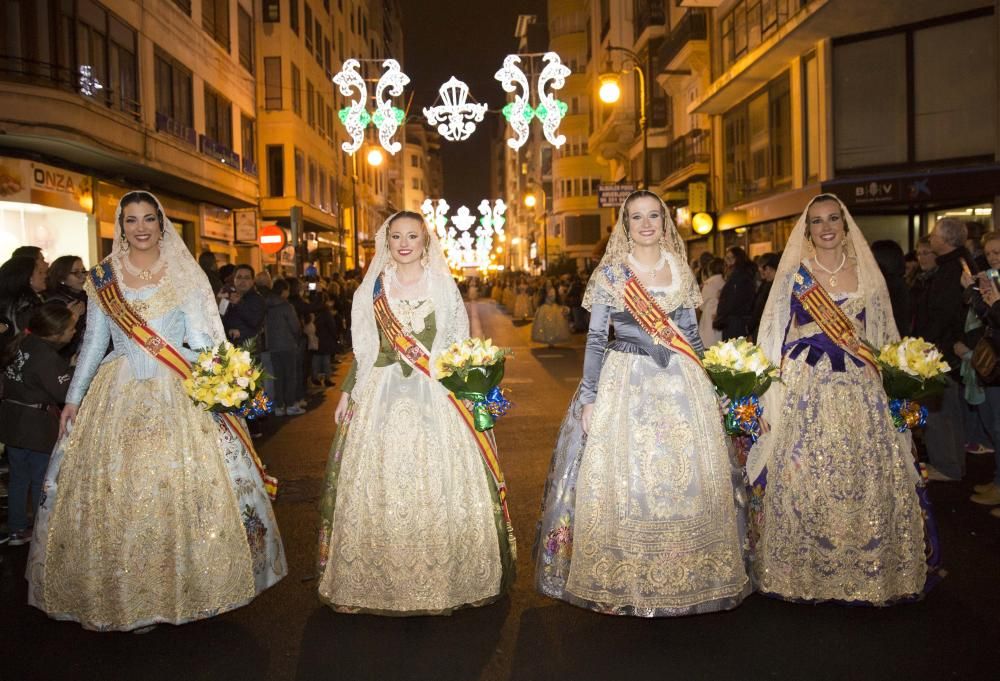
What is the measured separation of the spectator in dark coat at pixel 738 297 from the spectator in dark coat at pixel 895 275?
3307mm

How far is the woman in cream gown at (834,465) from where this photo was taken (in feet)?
15.8

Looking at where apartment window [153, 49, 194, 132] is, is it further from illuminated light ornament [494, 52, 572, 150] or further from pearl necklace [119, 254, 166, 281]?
pearl necklace [119, 254, 166, 281]

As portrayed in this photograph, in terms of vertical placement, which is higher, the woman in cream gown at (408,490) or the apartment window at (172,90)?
the apartment window at (172,90)

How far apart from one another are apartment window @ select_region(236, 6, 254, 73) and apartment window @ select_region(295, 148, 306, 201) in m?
4.03

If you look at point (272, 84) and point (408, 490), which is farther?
point (272, 84)

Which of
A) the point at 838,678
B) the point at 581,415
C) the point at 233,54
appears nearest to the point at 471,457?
the point at 581,415

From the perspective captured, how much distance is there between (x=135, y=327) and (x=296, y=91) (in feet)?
106

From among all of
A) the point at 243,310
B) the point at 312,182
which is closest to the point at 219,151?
the point at 312,182

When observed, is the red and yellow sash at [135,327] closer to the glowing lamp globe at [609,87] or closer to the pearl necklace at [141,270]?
the pearl necklace at [141,270]

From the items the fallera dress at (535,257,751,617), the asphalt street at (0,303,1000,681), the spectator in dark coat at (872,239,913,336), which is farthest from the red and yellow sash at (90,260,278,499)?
the spectator in dark coat at (872,239,913,336)

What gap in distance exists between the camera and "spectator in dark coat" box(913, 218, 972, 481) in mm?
7500

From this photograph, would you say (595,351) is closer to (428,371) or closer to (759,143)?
(428,371)

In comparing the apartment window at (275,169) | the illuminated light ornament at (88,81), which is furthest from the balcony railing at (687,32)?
the illuminated light ornament at (88,81)

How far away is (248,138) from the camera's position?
1241 inches
